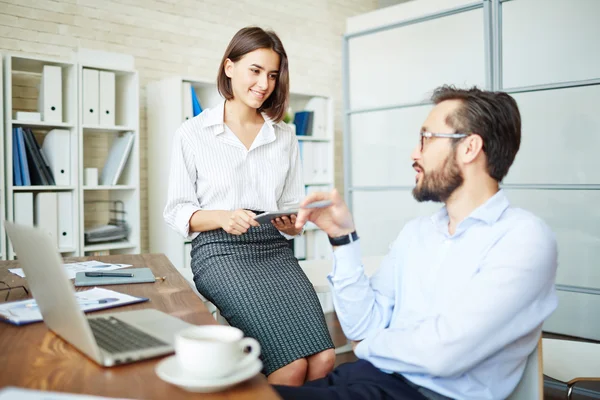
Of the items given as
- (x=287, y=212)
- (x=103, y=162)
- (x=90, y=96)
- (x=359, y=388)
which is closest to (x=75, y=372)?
(x=359, y=388)

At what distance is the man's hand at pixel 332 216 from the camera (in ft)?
4.34

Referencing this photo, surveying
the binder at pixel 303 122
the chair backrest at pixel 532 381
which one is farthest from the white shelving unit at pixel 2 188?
the chair backrest at pixel 532 381

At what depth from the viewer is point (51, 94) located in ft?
10.9

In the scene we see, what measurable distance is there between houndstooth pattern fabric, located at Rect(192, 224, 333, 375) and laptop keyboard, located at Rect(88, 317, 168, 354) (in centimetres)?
68

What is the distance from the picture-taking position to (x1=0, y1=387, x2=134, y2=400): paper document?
75 cm

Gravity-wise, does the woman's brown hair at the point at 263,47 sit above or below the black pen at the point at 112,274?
above

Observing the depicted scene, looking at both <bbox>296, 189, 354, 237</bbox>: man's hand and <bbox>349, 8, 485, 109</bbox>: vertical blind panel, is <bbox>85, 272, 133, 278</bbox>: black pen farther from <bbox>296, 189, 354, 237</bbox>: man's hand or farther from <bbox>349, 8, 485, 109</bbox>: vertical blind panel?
<bbox>349, 8, 485, 109</bbox>: vertical blind panel

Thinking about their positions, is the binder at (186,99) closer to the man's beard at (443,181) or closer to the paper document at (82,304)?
the paper document at (82,304)

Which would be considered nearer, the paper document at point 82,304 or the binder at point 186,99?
the paper document at point 82,304

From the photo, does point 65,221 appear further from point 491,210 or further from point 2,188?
point 491,210

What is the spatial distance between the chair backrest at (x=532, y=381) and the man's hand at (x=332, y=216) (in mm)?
501

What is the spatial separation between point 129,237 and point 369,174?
1.99m

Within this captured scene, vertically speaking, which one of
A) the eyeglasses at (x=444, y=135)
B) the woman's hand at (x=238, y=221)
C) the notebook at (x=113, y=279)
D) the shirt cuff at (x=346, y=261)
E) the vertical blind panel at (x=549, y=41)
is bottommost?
the notebook at (x=113, y=279)

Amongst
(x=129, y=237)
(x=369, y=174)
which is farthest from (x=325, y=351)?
(x=369, y=174)
